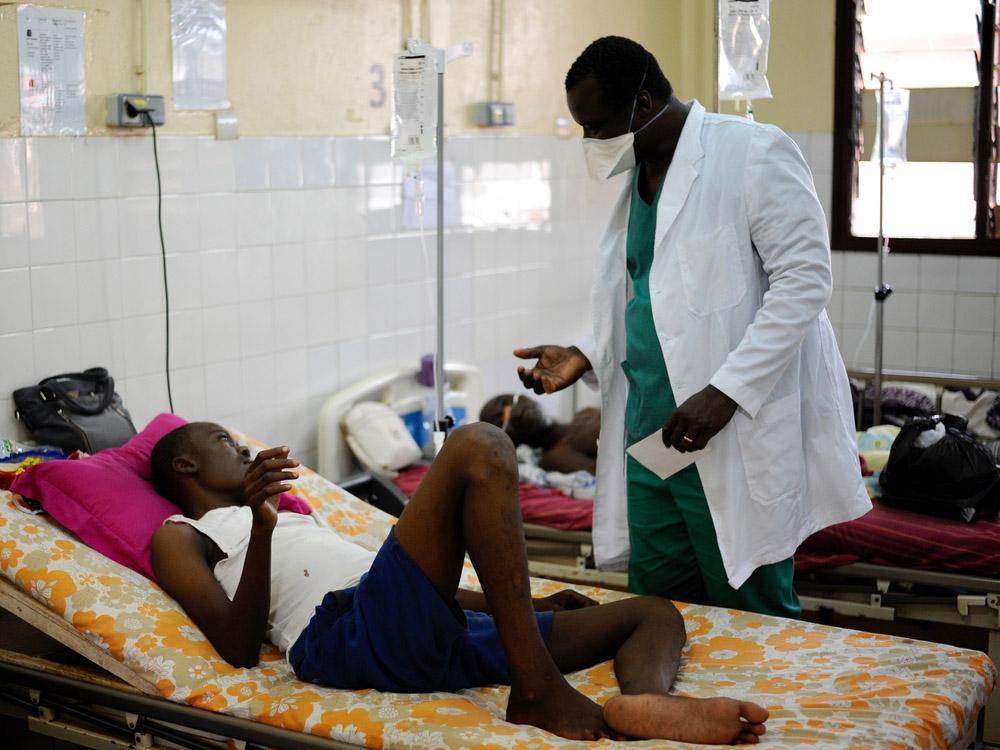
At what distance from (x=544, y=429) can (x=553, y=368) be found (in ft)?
5.99

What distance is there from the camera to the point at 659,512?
2.68 m

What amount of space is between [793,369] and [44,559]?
5.38 ft

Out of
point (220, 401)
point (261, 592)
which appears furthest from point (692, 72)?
point (261, 592)

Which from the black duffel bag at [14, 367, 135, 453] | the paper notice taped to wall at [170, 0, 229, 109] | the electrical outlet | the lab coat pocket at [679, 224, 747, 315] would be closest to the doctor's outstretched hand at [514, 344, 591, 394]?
the lab coat pocket at [679, 224, 747, 315]

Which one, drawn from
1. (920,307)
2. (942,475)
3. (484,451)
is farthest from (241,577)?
(920,307)

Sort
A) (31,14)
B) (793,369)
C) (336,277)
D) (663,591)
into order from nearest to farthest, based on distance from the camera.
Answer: (793,369), (663,591), (31,14), (336,277)

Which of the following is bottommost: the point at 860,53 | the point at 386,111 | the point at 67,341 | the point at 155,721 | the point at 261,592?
the point at 155,721

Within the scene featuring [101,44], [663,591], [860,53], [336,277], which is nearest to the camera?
[663,591]

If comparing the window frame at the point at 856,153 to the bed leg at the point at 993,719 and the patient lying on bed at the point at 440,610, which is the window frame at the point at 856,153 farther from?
the patient lying on bed at the point at 440,610

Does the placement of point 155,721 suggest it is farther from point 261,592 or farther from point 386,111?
point 386,111

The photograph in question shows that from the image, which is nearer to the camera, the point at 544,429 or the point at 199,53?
the point at 199,53

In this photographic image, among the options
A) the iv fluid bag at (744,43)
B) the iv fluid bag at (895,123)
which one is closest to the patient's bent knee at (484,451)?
the iv fluid bag at (744,43)

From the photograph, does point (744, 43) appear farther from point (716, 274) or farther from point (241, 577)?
point (241, 577)

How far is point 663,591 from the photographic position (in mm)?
2779
